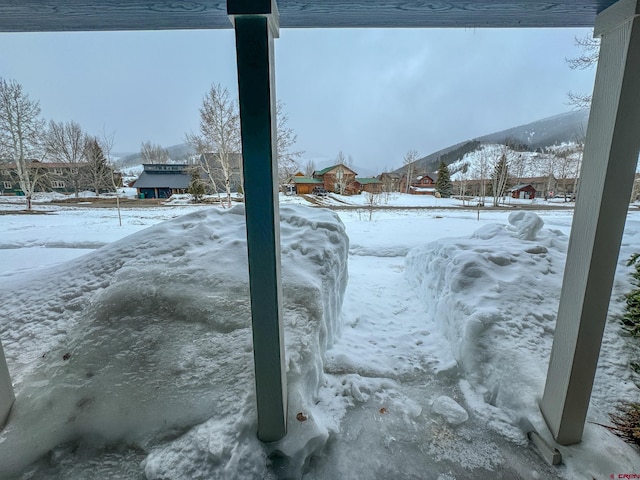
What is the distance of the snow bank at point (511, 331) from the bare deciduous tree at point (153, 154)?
8363 millimetres

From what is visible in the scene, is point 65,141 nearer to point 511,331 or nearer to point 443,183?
point 511,331

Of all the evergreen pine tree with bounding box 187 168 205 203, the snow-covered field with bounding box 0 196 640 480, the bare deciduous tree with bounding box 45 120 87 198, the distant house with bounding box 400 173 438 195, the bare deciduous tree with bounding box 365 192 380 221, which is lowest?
the snow-covered field with bounding box 0 196 640 480

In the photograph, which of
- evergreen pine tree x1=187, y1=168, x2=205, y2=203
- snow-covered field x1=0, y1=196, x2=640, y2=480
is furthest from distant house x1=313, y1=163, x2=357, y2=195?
snow-covered field x1=0, y1=196, x2=640, y2=480

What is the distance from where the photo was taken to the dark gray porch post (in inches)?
37.3

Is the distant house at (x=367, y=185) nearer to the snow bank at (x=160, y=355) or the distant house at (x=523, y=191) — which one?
the distant house at (x=523, y=191)

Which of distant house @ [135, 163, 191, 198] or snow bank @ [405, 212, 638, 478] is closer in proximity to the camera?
snow bank @ [405, 212, 638, 478]

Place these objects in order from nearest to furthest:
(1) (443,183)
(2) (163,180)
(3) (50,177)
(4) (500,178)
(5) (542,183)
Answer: (2) (163,180), (5) (542,183), (3) (50,177), (4) (500,178), (1) (443,183)

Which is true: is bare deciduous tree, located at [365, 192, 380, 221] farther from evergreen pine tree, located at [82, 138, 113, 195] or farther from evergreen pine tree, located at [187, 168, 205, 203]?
evergreen pine tree, located at [82, 138, 113, 195]

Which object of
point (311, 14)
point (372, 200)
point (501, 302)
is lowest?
point (501, 302)

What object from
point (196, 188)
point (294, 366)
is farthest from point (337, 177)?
point (294, 366)

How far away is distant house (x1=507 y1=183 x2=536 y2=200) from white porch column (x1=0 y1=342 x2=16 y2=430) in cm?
1097

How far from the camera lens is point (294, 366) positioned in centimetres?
156

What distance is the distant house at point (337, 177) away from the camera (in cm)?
911

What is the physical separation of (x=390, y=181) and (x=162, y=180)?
8039 millimetres
